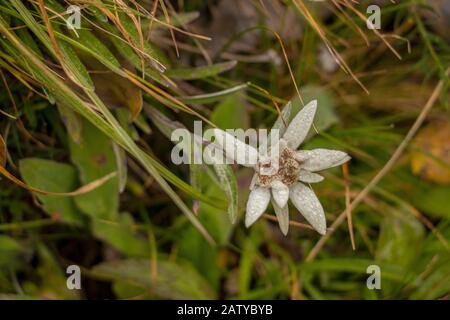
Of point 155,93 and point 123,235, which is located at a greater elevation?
point 155,93

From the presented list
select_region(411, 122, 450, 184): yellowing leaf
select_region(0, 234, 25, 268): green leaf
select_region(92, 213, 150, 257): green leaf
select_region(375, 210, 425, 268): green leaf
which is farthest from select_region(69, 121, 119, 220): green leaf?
select_region(411, 122, 450, 184): yellowing leaf

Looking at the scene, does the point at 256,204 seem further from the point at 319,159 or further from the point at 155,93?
the point at 155,93

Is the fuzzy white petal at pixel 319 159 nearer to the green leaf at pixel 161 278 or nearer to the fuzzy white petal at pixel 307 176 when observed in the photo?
the fuzzy white petal at pixel 307 176

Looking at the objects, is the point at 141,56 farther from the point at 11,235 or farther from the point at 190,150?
the point at 11,235

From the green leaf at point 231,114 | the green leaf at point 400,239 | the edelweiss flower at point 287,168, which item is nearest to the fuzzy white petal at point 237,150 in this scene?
the edelweiss flower at point 287,168

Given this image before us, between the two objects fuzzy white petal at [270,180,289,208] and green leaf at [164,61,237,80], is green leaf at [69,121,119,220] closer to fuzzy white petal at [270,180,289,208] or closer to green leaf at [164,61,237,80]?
green leaf at [164,61,237,80]

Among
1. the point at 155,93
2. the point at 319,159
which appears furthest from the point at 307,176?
the point at 155,93

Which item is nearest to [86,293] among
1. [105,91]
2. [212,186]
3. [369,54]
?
[212,186]

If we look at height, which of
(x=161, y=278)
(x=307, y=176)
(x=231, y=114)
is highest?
(x=231, y=114)
